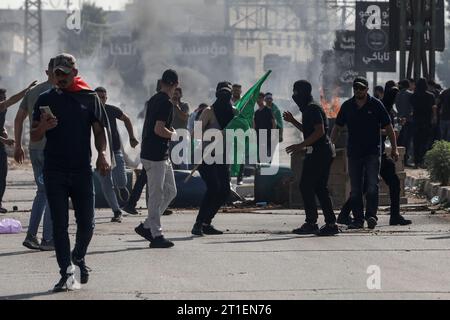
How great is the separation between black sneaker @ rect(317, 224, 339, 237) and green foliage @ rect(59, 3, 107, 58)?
238 ft

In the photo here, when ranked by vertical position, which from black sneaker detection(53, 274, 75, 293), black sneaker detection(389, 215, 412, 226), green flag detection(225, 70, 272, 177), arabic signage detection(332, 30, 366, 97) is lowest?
black sneaker detection(389, 215, 412, 226)

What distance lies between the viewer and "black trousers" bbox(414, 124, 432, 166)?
75.2 ft

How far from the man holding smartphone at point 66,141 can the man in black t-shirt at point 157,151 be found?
2515mm

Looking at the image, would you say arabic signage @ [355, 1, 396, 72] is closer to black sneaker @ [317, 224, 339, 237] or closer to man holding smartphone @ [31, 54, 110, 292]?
black sneaker @ [317, 224, 339, 237]

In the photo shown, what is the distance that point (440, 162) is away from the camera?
60.6 feet

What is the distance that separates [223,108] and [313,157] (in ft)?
3.51

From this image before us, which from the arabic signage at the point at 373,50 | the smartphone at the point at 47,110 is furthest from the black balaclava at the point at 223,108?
the arabic signage at the point at 373,50

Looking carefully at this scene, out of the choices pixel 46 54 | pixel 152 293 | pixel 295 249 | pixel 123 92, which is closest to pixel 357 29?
pixel 295 249

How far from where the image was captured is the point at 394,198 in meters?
14.9

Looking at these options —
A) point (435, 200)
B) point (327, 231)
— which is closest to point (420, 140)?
point (435, 200)

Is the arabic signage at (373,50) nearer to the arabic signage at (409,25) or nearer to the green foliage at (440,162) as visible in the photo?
the arabic signage at (409,25)

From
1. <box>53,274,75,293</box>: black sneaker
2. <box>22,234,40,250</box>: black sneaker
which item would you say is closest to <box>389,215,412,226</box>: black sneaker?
<box>22,234,40,250</box>: black sneaker

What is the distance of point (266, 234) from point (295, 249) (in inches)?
67.0
